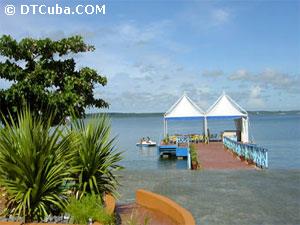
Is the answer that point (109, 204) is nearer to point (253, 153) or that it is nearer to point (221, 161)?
point (253, 153)

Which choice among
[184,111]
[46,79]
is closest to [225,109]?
[184,111]

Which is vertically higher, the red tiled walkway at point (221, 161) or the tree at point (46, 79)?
the tree at point (46, 79)

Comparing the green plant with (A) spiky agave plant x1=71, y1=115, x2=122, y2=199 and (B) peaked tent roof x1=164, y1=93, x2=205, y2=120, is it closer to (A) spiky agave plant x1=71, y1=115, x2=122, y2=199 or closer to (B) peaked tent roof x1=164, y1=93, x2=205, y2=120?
(A) spiky agave plant x1=71, y1=115, x2=122, y2=199

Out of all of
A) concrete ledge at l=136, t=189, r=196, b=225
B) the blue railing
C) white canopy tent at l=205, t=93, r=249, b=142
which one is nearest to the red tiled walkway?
the blue railing

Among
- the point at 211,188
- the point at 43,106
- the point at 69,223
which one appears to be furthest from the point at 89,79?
the point at 69,223

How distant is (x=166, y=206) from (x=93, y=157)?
61.3 inches

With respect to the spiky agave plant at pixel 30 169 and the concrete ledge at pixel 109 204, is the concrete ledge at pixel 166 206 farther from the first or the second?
the spiky agave plant at pixel 30 169

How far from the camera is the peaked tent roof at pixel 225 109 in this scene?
99.2 feet

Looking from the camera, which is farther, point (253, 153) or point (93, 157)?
point (253, 153)

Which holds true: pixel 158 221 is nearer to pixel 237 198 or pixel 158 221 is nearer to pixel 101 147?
pixel 101 147

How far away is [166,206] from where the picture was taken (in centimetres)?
759

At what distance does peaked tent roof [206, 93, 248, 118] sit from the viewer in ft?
99.2

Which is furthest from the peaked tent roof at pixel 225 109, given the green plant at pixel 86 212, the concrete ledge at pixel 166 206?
the green plant at pixel 86 212

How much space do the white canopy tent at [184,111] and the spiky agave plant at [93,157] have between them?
2335 centimetres
